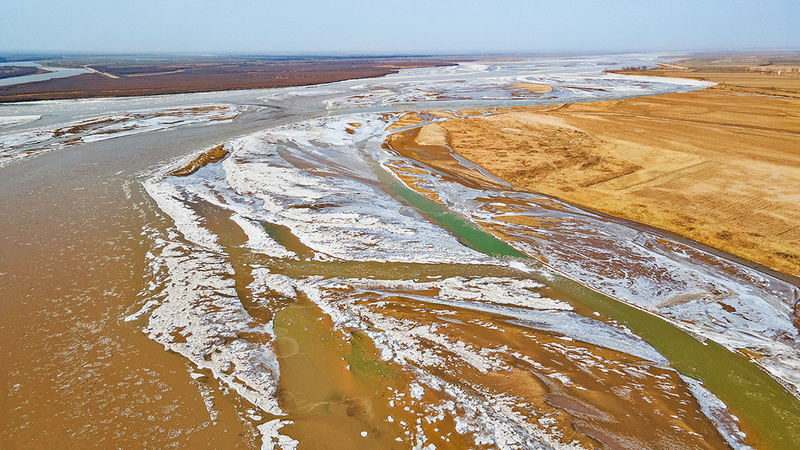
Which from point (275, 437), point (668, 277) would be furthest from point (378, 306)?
point (668, 277)

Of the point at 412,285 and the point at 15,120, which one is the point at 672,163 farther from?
the point at 15,120

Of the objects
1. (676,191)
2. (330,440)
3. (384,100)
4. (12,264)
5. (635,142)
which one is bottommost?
(330,440)

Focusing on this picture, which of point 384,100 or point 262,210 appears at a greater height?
point 384,100

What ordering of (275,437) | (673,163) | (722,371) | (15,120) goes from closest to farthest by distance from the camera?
(275,437)
(722,371)
(673,163)
(15,120)

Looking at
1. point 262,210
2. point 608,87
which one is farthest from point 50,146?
point 608,87

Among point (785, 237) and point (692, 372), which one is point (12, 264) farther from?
point (785, 237)

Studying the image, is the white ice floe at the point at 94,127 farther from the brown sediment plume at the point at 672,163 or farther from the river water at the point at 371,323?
the brown sediment plume at the point at 672,163
